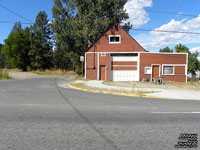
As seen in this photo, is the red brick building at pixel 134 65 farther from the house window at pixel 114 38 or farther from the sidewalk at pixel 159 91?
the sidewalk at pixel 159 91

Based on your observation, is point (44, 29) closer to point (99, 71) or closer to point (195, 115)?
point (99, 71)

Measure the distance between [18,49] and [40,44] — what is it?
249 inches

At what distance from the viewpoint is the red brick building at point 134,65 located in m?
19.8

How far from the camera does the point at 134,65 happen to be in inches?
789

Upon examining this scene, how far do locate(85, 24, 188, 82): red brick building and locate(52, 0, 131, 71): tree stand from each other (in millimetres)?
6405

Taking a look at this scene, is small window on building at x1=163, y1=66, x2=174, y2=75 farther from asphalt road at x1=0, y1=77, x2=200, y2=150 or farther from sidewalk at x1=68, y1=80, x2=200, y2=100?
asphalt road at x1=0, y1=77, x2=200, y2=150

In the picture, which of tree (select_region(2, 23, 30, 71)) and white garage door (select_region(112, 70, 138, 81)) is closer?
white garage door (select_region(112, 70, 138, 81))

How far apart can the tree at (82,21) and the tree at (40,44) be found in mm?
12333

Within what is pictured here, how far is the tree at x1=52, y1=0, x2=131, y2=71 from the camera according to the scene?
25.0 m

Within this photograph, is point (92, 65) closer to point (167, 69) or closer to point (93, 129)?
point (167, 69)

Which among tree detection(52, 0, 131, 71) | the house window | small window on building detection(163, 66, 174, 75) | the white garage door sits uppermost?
tree detection(52, 0, 131, 71)

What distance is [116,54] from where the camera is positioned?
20109 mm

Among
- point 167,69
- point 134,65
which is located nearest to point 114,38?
point 134,65

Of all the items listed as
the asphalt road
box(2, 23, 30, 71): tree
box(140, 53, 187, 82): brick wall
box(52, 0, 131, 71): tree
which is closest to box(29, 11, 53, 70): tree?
box(2, 23, 30, 71): tree
